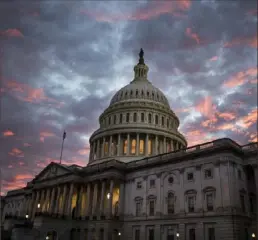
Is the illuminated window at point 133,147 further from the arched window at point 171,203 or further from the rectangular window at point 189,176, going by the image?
the rectangular window at point 189,176

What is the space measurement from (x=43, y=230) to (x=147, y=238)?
18.9 m

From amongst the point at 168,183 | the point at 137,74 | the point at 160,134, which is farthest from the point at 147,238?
the point at 137,74

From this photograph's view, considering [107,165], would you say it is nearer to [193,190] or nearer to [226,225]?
[193,190]

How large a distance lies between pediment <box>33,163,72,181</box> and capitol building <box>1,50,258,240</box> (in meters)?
0.22

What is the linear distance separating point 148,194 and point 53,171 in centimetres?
2532

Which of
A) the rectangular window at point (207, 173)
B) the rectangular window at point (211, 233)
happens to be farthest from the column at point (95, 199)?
the rectangular window at point (211, 233)

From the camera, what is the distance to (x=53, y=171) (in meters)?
73.8

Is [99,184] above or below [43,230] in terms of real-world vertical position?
above

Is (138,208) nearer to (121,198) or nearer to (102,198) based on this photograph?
(121,198)

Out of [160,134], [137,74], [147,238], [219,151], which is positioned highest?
[137,74]

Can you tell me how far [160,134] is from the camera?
8538 cm

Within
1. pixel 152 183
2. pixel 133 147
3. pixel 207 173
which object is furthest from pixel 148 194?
pixel 133 147

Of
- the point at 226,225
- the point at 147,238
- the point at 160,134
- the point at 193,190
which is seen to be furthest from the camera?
the point at 160,134

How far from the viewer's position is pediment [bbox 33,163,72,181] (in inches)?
2790
